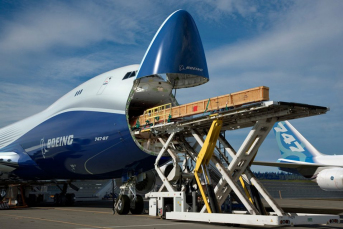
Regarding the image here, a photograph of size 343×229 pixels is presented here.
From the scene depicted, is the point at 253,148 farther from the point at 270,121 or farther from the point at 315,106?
the point at 315,106

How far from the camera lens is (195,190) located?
690 inches

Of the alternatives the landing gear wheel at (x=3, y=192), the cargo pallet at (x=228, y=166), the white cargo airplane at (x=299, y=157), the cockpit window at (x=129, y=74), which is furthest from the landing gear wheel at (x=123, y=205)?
the white cargo airplane at (x=299, y=157)

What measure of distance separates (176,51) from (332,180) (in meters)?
20.2

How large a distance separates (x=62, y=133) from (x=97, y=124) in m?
3.88

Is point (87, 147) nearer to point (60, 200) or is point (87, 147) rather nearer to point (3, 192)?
point (60, 200)

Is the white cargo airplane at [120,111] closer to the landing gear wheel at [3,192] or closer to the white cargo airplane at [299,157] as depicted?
the landing gear wheel at [3,192]

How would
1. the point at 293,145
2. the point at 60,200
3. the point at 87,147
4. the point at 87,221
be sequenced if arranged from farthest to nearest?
1. the point at 293,145
2. the point at 60,200
3. the point at 87,147
4. the point at 87,221

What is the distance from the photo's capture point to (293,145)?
143 feet

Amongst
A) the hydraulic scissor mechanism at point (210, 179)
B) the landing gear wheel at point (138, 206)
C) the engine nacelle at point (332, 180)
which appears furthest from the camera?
the engine nacelle at point (332, 180)

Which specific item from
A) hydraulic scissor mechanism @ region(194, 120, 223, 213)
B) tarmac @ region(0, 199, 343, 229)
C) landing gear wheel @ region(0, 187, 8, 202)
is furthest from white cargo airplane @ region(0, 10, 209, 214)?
landing gear wheel @ region(0, 187, 8, 202)

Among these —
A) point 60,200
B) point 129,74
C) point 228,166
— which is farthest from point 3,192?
point 228,166

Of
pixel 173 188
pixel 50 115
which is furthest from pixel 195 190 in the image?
pixel 50 115

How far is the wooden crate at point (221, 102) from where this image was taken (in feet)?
44.0

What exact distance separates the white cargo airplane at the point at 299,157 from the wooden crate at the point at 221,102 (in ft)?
66.9
